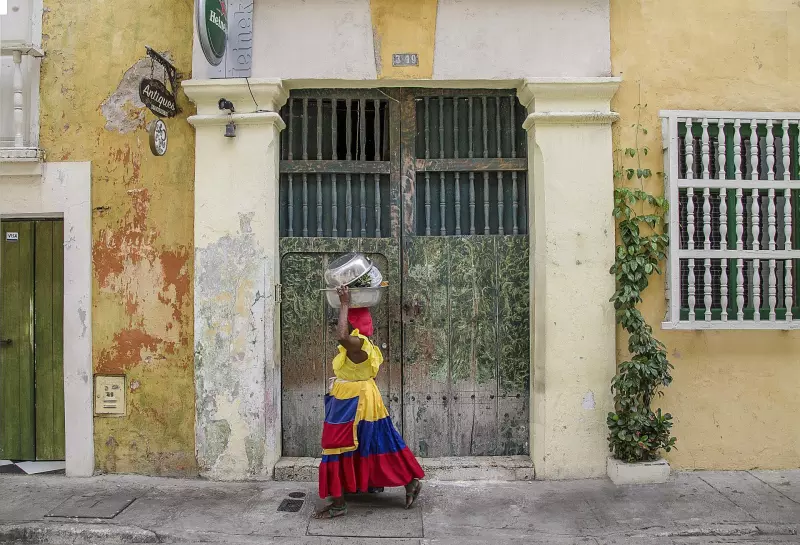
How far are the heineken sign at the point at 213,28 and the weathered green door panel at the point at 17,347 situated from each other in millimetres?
2229

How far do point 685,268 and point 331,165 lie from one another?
2.92 metres

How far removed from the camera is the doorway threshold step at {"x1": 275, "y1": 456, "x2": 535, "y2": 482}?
5.29 m

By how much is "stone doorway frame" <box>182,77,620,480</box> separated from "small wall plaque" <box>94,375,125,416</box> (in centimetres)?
66

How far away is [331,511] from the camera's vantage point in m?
4.54

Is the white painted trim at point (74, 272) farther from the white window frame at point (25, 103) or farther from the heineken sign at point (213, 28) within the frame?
the heineken sign at point (213, 28)

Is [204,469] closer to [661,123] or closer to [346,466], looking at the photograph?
[346,466]

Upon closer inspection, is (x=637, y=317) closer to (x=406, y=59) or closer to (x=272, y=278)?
(x=406, y=59)

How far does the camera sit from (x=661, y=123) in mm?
5355

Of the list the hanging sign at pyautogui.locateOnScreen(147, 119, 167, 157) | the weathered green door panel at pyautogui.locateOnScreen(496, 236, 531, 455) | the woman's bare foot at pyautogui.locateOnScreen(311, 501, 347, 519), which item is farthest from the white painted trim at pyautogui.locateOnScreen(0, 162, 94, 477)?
the weathered green door panel at pyautogui.locateOnScreen(496, 236, 531, 455)

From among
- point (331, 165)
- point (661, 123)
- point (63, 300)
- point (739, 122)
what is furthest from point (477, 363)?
point (63, 300)

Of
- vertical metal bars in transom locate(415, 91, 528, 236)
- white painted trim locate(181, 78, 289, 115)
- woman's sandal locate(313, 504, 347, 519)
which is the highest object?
white painted trim locate(181, 78, 289, 115)

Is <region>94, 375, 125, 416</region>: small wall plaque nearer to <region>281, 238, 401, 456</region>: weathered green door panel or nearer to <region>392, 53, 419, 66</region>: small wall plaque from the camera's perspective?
<region>281, 238, 401, 456</region>: weathered green door panel

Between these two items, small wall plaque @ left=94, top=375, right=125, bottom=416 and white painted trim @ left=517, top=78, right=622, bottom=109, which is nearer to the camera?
white painted trim @ left=517, top=78, right=622, bottom=109

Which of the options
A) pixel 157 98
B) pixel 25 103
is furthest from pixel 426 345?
pixel 25 103
